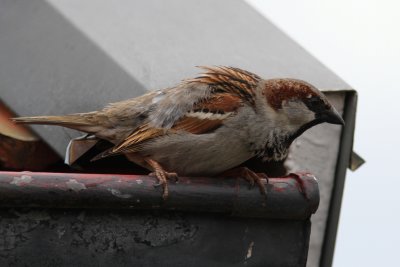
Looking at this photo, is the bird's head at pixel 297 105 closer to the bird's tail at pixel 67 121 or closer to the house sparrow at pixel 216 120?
the house sparrow at pixel 216 120

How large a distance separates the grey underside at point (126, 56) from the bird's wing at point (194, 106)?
88 millimetres

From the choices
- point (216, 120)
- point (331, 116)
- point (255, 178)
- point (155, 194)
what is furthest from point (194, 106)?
point (155, 194)

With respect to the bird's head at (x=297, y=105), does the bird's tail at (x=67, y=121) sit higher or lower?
lower

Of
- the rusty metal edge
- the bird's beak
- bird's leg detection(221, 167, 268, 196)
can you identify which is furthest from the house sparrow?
the rusty metal edge

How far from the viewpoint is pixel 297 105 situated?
250cm

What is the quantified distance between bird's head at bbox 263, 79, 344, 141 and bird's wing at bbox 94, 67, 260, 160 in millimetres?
68

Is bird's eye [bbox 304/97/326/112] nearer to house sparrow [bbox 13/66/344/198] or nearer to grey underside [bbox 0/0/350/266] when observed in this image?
house sparrow [bbox 13/66/344/198]

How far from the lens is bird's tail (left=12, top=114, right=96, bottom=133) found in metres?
2.47

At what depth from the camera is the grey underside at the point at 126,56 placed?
100 inches

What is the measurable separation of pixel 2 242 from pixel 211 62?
1.33m

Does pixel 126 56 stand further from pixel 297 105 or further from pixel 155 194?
pixel 155 194

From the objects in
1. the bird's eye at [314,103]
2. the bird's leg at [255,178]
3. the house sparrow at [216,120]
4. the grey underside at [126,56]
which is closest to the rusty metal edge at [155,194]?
the bird's leg at [255,178]

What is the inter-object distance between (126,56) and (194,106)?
0.87ft

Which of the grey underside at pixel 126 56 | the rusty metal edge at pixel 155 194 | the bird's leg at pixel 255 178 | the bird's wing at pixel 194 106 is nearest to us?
the rusty metal edge at pixel 155 194
